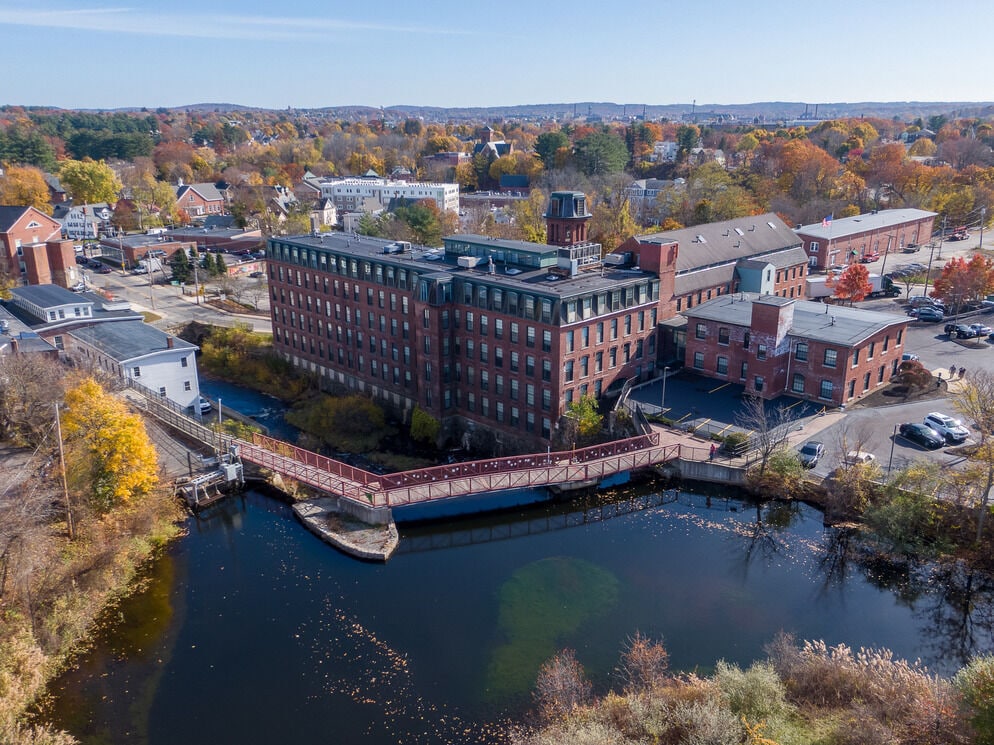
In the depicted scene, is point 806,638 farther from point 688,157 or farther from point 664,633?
point 688,157

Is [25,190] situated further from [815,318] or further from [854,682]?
[854,682]

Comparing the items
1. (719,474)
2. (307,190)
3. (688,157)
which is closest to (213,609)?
(719,474)

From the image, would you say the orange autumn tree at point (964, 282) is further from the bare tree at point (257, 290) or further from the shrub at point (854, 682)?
the bare tree at point (257, 290)

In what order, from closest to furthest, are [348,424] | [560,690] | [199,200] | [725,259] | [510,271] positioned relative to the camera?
[560,690] < [510,271] < [348,424] < [725,259] < [199,200]

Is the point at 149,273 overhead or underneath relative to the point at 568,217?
underneath

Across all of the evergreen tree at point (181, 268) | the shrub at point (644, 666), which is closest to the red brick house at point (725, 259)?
the shrub at point (644, 666)

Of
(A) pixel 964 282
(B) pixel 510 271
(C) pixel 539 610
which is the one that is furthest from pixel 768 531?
(A) pixel 964 282

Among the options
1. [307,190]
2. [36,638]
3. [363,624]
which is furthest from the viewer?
[307,190]
